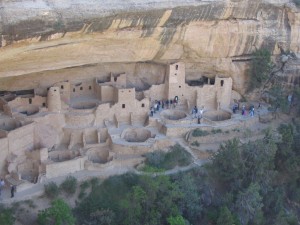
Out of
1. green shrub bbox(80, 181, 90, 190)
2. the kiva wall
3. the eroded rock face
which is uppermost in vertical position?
the eroded rock face

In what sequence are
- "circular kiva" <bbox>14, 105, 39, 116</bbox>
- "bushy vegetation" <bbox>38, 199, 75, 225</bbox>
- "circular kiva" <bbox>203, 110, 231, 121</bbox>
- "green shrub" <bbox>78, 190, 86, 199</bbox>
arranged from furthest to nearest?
1. "circular kiva" <bbox>203, 110, 231, 121</bbox>
2. "circular kiva" <bbox>14, 105, 39, 116</bbox>
3. "green shrub" <bbox>78, 190, 86, 199</bbox>
4. "bushy vegetation" <bbox>38, 199, 75, 225</bbox>

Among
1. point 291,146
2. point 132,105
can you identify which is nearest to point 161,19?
point 132,105

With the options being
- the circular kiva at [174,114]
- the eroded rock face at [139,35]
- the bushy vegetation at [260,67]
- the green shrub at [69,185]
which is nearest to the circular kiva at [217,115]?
the circular kiva at [174,114]

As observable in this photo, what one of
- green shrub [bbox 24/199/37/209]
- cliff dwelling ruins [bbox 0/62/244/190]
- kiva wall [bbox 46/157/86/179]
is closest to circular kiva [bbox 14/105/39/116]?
cliff dwelling ruins [bbox 0/62/244/190]

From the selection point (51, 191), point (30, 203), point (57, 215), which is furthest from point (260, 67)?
point (30, 203)

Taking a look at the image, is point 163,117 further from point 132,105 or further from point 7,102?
point 7,102

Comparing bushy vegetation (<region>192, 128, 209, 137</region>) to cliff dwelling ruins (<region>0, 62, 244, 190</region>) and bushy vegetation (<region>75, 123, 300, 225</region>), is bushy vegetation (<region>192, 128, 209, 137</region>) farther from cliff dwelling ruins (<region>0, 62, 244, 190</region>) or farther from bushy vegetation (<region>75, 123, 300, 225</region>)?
bushy vegetation (<region>75, 123, 300, 225</region>)

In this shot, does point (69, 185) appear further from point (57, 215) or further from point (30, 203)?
point (57, 215)
